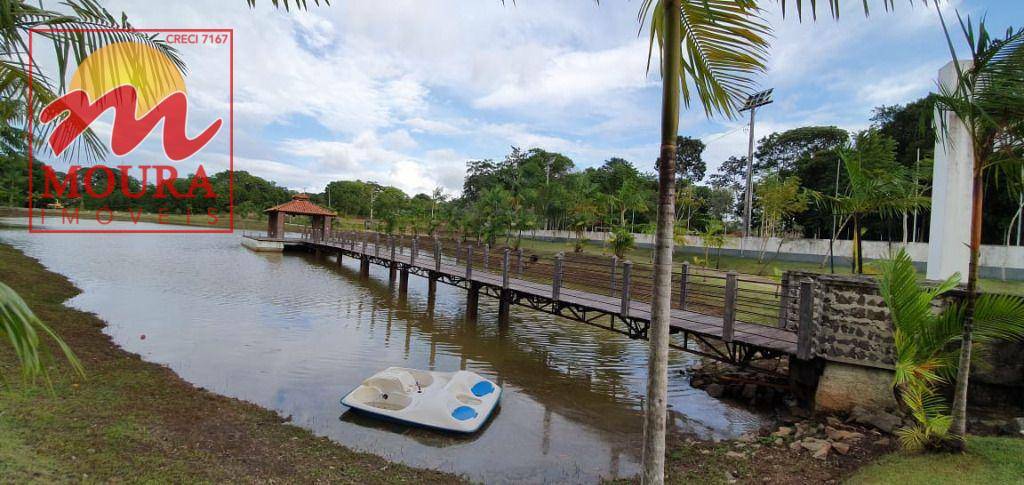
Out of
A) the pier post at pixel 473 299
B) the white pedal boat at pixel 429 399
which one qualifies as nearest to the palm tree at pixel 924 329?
the white pedal boat at pixel 429 399

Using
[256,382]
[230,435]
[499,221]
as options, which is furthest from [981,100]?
[499,221]

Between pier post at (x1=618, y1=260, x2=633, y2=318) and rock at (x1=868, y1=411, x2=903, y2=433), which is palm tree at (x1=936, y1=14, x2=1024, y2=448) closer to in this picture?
rock at (x1=868, y1=411, x2=903, y2=433)

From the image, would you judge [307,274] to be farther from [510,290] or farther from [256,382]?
[256,382]

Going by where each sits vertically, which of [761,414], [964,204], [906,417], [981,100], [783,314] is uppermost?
[981,100]

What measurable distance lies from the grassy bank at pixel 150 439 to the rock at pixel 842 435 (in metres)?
4.26

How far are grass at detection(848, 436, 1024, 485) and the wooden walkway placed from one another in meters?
2.07

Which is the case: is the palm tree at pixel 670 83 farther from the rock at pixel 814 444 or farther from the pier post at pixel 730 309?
the pier post at pixel 730 309

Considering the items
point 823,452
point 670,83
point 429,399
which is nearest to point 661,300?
point 670,83

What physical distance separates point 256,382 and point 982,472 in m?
8.79

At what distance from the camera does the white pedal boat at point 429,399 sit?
6.40 m

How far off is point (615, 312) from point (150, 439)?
721 centimetres

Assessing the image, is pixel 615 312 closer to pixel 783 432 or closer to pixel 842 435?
pixel 783 432

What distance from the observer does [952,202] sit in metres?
7.85

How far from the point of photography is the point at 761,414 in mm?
7637
